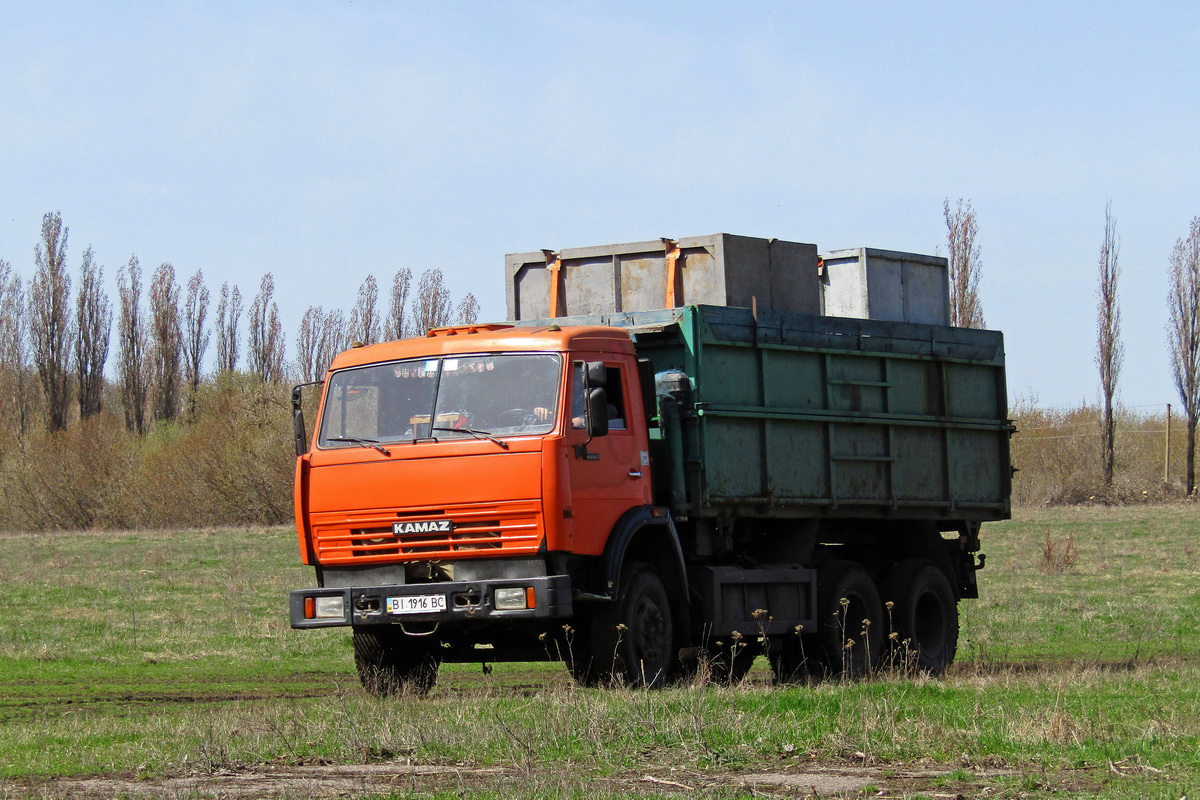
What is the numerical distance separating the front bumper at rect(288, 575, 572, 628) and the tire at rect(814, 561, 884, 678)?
13.6ft

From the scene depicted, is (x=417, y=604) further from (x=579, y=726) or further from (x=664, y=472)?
(x=579, y=726)

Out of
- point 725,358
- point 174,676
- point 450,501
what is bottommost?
point 174,676

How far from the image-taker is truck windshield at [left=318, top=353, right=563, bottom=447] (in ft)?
40.9

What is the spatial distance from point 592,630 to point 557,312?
4.06 metres

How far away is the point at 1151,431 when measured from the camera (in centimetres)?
7644

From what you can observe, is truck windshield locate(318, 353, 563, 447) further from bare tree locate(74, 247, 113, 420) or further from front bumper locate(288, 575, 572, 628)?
bare tree locate(74, 247, 113, 420)

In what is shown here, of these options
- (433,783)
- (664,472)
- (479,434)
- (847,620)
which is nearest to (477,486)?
(479,434)

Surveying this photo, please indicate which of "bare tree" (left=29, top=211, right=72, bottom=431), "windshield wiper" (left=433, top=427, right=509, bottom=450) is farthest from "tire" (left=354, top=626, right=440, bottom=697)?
"bare tree" (left=29, top=211, right=72, bottom=431)

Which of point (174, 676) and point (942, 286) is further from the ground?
point (942, 286)

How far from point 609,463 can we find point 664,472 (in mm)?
1157

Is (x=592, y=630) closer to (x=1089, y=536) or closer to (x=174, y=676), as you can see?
(x=174, y=676)

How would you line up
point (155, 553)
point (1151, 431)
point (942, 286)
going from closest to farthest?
point (942, 286)
point (155, 553)
point (1151, 431)

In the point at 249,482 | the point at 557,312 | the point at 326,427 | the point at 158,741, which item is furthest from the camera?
the point at 249,482

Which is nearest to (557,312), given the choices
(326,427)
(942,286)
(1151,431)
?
(326,427)
